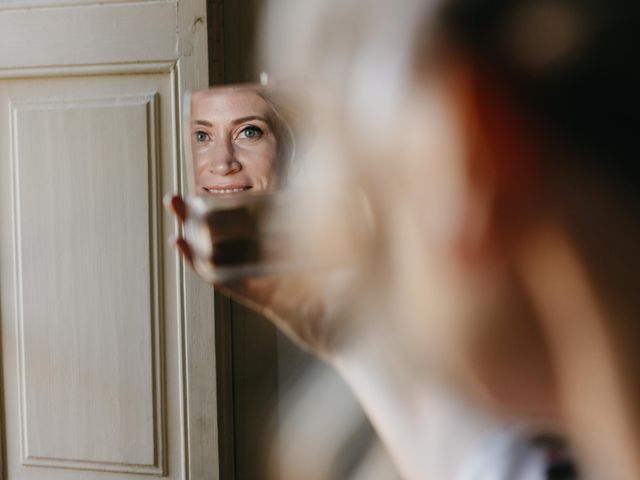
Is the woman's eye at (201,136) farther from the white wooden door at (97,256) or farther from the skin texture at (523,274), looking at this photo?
the white wooden door at (97,256)

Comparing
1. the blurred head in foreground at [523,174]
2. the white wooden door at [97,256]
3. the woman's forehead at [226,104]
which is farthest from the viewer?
the white wooden door at [97,256]

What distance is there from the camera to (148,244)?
950 millimetres

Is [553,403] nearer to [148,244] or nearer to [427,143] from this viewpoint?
[427,143]

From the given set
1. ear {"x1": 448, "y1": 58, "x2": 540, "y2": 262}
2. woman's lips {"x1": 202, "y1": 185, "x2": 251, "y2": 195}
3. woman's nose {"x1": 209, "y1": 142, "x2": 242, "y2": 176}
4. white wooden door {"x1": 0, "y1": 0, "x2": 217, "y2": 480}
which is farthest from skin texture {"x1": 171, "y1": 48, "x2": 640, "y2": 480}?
white wooden door {"x1": 0, "y1": 0, "x2": 217, "y2": 480}

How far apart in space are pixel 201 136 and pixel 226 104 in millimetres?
58

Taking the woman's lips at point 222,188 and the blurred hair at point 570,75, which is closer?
the blurred hair at point 570,75

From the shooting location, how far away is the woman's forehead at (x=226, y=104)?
371mm

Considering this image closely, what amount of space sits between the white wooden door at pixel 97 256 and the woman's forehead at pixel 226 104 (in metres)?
0.49

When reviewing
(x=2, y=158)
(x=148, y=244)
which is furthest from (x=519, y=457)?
(x=2, y=158)

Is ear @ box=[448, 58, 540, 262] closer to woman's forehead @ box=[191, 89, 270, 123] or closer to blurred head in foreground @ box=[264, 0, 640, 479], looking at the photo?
blurred head in foreground @ box=[264, 0, 640, 479]

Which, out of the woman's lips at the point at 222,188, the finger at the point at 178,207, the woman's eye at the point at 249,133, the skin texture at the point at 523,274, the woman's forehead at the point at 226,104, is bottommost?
the skin texture at the point at 523,274

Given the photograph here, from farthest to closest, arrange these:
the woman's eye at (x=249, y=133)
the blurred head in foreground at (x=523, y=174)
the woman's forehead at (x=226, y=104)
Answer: the woman's eye at (x=249, y=133) < the woman's forehead at (x=226, y=104) < the blurred head in foreground at (x=523, y=174)

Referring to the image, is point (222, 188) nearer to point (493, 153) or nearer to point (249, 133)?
point (249, 133)

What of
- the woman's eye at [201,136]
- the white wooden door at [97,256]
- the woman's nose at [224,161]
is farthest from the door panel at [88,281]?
the woman's eye at [201,136]
